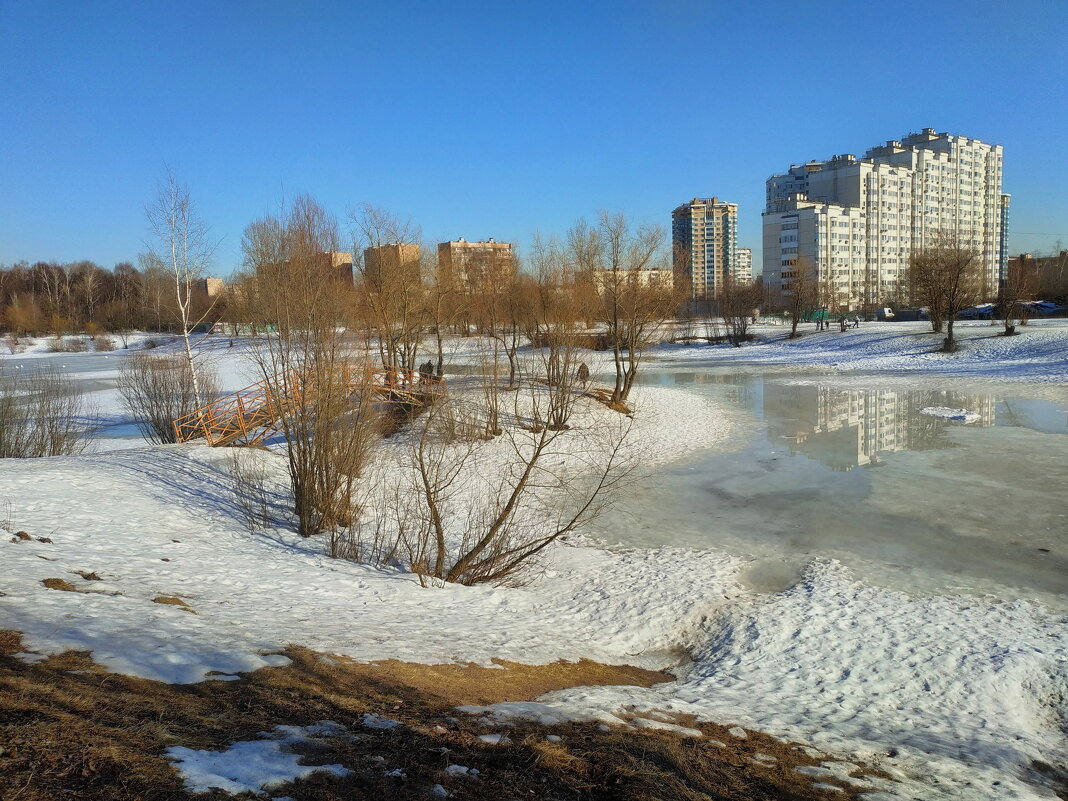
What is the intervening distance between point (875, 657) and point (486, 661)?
4058 mm

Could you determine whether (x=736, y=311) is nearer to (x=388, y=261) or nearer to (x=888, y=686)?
(x=388, y=261)

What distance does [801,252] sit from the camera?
10056 centimetres

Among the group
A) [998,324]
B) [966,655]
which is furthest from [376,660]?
[998,324]

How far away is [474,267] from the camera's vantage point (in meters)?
35.1

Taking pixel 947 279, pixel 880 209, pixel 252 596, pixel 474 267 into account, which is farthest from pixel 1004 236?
pixel 252 596

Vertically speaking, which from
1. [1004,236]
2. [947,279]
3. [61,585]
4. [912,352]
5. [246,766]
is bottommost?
[61,585]

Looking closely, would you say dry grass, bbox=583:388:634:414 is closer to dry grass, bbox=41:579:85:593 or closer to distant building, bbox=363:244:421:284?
distant building, bbox=363:244:421:284

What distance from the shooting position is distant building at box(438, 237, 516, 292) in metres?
32.2

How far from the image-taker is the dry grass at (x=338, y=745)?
148 inches

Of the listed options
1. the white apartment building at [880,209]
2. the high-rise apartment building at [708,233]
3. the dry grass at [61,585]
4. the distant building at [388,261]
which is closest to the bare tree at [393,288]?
the distant building at [388,261]

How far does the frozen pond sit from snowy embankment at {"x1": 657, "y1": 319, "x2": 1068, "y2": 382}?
13.3 meters

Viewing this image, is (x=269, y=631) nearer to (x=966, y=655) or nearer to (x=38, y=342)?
(x=966, y=655)

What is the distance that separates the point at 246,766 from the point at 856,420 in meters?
22.7

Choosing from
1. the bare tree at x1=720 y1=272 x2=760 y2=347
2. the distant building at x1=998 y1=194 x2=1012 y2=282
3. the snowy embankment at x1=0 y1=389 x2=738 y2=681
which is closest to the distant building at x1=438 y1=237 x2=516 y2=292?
the snowy embankment at x1=0 y1=389 x2=738 y2=681
